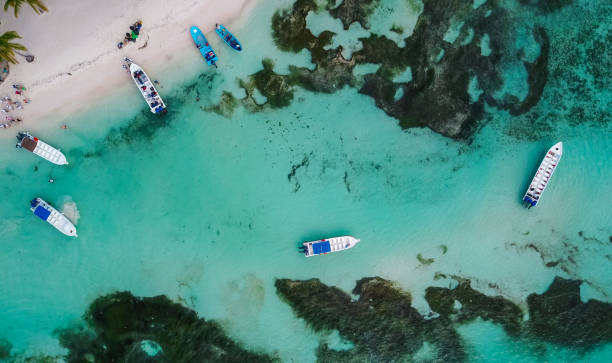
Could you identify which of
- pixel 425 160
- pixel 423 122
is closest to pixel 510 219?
pixel 425 160

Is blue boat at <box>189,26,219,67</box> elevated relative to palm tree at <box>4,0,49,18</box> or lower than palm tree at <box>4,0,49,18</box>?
elevated

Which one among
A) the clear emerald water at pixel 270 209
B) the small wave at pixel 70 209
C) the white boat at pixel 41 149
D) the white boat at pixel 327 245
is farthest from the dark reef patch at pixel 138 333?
the white boat at pixel 41 149

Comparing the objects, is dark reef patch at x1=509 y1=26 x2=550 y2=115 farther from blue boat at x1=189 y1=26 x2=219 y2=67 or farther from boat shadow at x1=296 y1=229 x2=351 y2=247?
blue boat at x1=189 y1=26 x2=219 y2=67

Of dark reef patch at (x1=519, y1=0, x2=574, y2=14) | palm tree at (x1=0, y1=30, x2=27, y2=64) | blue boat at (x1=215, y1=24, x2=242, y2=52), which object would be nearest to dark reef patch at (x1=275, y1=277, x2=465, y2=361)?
blue boat at (x1=215, y1=24, x2=242, y2=52)

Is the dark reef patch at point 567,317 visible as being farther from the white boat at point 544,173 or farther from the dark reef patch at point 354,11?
the dark reef patch at point 354,11

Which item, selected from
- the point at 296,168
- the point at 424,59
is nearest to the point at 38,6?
the point at 296,168

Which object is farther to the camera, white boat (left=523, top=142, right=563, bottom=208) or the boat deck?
white boat (left=523, top=142, right=563, bottom=208)

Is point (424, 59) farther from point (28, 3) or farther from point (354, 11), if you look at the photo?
point (28, 3)
